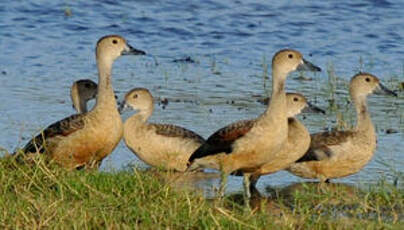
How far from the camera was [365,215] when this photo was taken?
8500 mm

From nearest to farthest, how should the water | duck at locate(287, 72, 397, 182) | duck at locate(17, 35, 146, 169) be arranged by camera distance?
duck at locate(17, 35, 146, 169) < duck at locate(287, 72, 397, 182) < the water

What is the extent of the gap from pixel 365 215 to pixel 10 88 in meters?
5.91

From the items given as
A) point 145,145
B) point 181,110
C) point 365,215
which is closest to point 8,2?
point 181,110

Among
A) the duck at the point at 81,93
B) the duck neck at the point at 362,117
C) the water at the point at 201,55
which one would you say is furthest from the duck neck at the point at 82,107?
the duck neck at the point at 362,117

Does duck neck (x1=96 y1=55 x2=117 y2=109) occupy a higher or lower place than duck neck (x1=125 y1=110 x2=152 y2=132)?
higher

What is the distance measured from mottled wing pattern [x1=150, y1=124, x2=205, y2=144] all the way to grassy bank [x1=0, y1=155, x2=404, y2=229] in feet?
6.20

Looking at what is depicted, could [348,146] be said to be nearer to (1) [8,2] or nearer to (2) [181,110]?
(2) [181,110]

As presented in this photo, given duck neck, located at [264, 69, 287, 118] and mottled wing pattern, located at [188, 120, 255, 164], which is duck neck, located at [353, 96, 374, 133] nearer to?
duck neck, located at [264, 69, 287, 118]

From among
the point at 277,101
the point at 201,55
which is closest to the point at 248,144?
the point at 277,101

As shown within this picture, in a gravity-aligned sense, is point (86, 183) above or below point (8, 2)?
below

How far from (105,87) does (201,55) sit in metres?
4.64

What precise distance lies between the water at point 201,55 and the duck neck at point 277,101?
32.5 inches

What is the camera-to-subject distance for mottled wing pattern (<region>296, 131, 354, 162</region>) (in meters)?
11.0

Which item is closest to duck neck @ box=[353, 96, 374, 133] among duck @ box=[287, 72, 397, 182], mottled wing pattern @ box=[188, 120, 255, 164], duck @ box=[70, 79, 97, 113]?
duck @ box=[287, 72, 397, 182]
